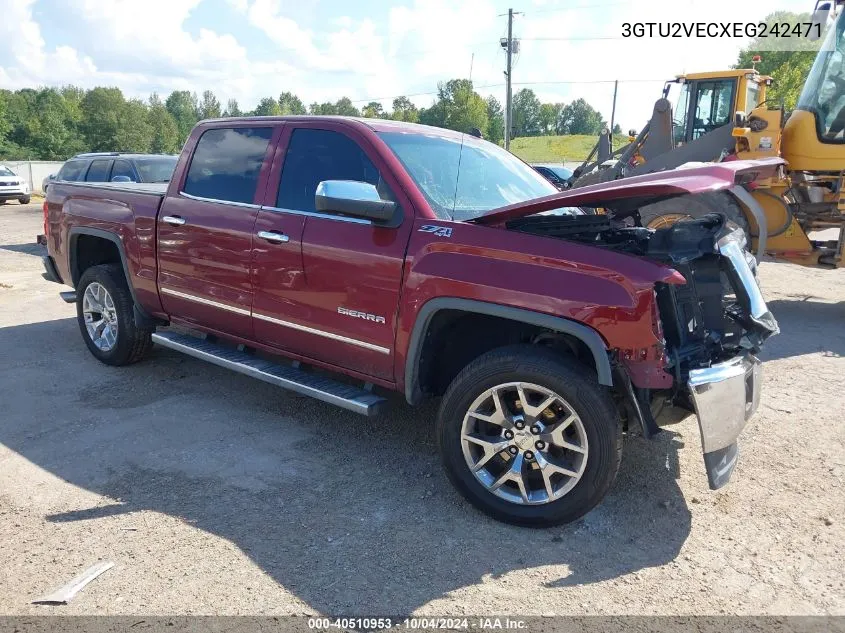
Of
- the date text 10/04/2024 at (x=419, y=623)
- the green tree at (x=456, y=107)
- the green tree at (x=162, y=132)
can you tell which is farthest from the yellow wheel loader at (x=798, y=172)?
the green tree at (x=162, y=132)

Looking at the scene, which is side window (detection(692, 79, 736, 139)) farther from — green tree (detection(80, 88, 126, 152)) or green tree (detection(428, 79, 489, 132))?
green tree (detection(80, 88, 126, 152))

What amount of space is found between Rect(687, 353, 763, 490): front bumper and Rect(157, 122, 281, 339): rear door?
2.78 m

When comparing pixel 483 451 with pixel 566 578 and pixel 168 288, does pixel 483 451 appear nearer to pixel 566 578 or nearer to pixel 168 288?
pixel 566 578

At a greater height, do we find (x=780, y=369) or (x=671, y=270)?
(x=671, y=270)

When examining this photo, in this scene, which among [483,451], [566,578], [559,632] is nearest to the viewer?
[559,632]

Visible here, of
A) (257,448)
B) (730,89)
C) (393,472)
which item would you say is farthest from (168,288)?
(730,89)

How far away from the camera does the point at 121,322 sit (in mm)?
5379

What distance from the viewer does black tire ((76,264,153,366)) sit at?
5.38m

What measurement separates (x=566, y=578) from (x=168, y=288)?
11.6ft

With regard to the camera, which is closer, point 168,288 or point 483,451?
point 483,451

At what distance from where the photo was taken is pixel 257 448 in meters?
4.12

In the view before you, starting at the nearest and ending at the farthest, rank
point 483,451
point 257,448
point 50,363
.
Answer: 1. point 483,451
2. point 257,448
3. point 50,363

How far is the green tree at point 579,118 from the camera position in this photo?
104 metres

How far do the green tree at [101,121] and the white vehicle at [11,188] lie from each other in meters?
54.7
